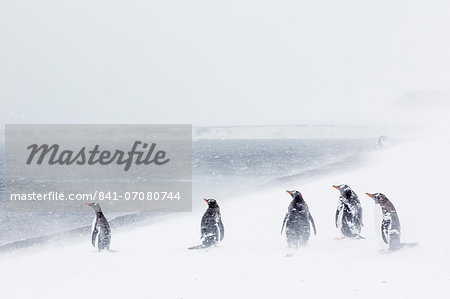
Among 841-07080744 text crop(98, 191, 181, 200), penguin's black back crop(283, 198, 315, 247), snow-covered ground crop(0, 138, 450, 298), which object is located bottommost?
snow-covered ground crop(0, 138, 450, 298)

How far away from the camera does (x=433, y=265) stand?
7363 mm

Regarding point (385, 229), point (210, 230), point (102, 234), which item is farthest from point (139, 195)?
point (385, 229)

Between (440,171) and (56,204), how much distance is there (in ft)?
71.6

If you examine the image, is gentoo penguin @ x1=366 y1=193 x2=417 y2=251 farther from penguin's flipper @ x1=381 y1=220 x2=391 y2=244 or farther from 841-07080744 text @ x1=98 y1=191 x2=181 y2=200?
841-07080744 text @ x1=98 y1=191 x2=181 y2=200

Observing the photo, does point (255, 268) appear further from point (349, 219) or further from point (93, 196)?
point (93, 196)

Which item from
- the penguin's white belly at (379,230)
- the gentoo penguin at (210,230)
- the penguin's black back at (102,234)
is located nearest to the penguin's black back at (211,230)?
the gentoo penguin at (210,230)

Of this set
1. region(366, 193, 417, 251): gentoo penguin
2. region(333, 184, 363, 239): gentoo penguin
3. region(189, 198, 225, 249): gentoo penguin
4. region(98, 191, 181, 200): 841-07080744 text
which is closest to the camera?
region(366, 193, 417, 251): gentoo penguin

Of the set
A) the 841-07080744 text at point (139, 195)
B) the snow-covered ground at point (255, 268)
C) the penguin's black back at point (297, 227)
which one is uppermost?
the 841-07080744 text at point (139, 195)

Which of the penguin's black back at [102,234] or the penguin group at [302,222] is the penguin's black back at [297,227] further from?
the penguin's black back at [102,234]

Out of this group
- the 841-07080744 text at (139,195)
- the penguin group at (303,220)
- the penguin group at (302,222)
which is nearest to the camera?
the penguin group at (302,222)

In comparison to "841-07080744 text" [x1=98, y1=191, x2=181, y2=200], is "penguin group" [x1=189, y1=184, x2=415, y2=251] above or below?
below

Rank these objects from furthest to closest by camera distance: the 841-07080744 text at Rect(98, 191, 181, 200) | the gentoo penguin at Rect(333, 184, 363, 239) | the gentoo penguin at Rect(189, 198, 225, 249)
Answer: the 841-07080744 text at Rect(98, 191, 181, 200) < the gentoo penguin at Rect(189, 198, 225, 249) < the gentoo penguin at Rect(333, 184, 363, 239)

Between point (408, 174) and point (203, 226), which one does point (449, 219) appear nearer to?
point (203, 226)

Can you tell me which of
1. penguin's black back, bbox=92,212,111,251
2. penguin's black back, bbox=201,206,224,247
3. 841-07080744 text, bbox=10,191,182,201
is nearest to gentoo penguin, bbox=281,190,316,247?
penguin's black back, bbox=201,206,224,247
